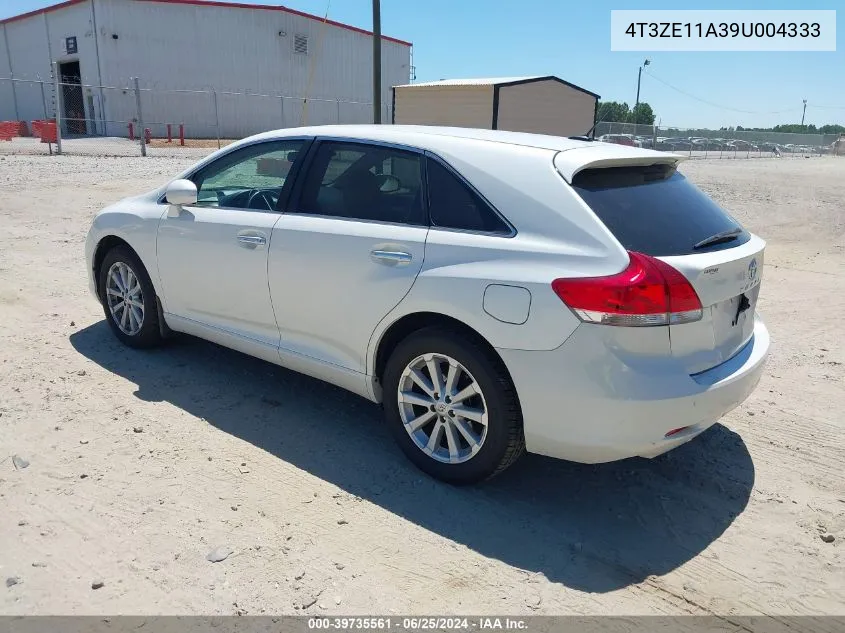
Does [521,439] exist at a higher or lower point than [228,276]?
lower

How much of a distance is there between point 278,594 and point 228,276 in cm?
209

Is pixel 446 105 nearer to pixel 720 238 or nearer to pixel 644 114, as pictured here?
pixel 720 238

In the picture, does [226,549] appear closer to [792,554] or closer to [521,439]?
[521,439]

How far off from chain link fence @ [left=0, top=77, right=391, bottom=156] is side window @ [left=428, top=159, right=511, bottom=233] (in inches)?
1084

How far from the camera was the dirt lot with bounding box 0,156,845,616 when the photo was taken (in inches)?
102

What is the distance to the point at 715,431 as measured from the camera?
3934 mm

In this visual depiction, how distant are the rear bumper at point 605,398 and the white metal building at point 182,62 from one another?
31.5 meters

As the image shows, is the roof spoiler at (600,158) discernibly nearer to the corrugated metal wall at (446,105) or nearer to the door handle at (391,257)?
the door handle at (391,257)

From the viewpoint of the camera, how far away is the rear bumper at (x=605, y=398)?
2705 millimetres

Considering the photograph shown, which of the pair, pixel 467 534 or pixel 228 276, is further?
pixel 228 276

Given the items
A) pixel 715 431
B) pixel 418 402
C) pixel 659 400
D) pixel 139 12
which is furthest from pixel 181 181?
pixel 139 12

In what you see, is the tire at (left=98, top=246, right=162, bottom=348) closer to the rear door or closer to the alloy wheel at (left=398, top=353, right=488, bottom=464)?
the alloy wheel at (left=398, top=353, right=488, bottom=464)

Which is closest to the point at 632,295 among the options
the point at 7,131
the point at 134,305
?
the point at 134,305

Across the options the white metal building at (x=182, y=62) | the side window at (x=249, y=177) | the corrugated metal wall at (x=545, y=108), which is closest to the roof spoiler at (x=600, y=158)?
the side window at (x=249, y=177)
